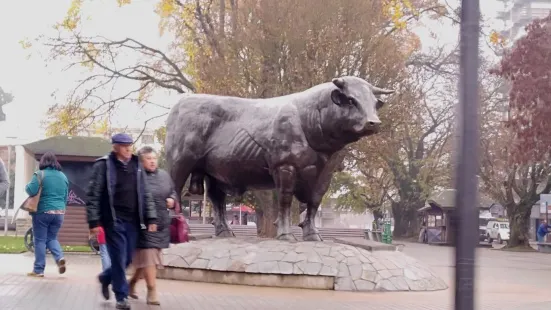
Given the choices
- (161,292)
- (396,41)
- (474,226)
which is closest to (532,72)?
(396,41)

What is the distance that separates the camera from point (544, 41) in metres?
24.5

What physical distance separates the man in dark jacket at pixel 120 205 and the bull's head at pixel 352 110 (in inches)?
171

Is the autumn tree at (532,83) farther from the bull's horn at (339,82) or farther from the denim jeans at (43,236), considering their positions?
the denim jeans at (43,236)

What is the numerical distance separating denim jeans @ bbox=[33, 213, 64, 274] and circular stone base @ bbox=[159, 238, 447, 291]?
2.04m

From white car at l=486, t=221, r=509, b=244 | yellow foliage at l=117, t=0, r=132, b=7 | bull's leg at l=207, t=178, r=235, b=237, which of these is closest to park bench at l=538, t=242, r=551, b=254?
white car at l=486, t=221, r=509, b=244

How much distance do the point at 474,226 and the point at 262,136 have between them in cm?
919

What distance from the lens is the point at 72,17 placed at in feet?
80.8

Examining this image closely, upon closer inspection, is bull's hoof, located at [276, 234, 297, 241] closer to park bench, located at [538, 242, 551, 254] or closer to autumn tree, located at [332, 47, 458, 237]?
autumn tree, located at [332, 47, 458, 237]

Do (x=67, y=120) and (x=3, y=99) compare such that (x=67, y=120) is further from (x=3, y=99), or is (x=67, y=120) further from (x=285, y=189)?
(x=3, y=99)

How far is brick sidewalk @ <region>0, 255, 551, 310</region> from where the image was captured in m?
8.80

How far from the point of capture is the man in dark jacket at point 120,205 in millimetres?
7902

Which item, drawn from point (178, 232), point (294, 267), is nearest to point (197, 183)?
point (294, 267)

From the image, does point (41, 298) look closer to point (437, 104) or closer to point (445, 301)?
point (445, 301)

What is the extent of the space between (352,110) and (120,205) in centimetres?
486
